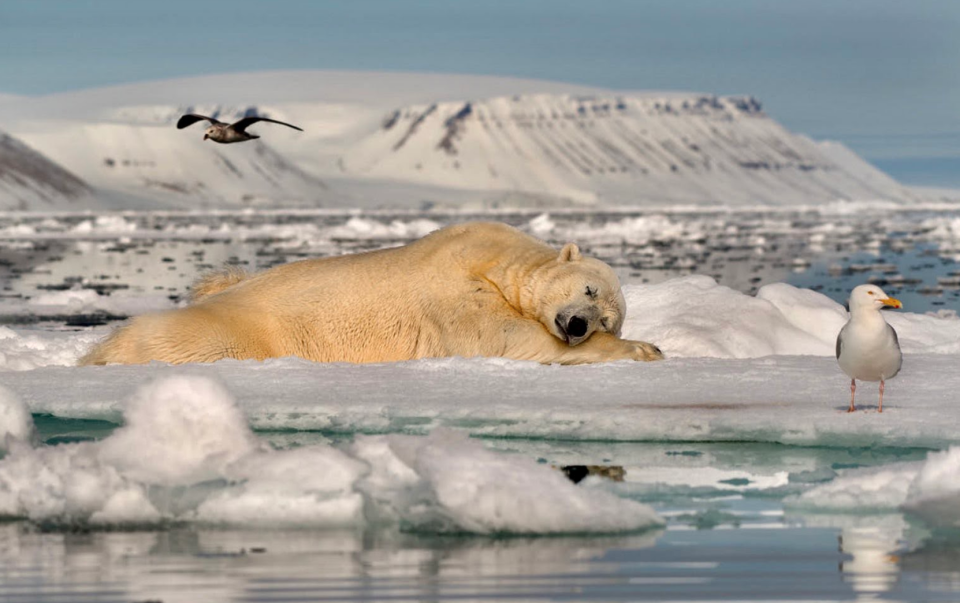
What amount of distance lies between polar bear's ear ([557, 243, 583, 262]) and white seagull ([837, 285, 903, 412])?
221cm

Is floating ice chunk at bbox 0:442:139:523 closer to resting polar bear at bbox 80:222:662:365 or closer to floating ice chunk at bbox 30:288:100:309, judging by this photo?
resting polar bear at bbox 80:222:662:365

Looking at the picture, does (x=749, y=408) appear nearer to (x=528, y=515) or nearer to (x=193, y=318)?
(x=528, y=515)

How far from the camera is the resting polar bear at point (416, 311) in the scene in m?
7.99

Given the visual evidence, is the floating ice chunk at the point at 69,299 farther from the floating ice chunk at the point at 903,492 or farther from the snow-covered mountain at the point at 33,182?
the snow-covered mountain at the point at 33,182

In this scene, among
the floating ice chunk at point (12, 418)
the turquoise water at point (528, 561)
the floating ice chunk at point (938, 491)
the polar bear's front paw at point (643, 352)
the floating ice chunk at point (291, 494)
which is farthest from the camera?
the polar bear's front paw at point (643, 352)

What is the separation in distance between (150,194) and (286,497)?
511 ft

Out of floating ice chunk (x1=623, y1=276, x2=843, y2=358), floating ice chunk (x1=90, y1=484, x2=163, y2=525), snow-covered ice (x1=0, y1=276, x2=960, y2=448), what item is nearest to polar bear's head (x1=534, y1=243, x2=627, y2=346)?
snow-covered ice (x1=0, y1=276, x2=960, y2=448)

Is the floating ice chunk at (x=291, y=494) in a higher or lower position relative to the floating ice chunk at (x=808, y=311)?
lower

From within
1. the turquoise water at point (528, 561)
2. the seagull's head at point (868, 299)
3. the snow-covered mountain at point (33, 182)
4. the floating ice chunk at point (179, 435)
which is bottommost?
the turquoise water at point (528, 561)

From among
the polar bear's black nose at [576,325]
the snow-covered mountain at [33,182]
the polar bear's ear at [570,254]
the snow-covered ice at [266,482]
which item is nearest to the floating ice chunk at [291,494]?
the snow-covered ice at [266,482]

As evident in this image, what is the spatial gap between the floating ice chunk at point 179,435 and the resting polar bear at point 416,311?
3131mm

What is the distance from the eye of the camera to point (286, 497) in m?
4.63

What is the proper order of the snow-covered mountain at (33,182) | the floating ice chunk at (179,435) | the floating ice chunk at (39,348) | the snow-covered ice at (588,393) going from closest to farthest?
the floating ice chunk at (179,435)
the snow-covered ice at (588,393)
the floating ice chunk at (39,348)
the snow-covered mountain at (33,182)

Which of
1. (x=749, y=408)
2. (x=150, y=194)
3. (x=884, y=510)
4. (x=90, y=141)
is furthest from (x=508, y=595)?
(x=90, y=141)
